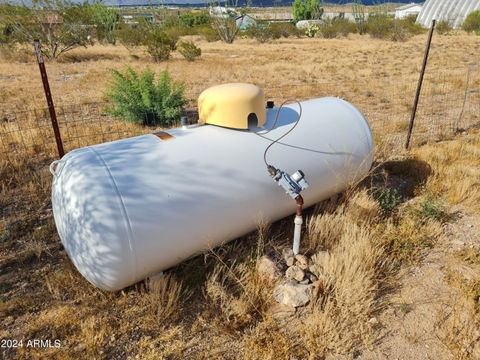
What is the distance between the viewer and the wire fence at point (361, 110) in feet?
22.3

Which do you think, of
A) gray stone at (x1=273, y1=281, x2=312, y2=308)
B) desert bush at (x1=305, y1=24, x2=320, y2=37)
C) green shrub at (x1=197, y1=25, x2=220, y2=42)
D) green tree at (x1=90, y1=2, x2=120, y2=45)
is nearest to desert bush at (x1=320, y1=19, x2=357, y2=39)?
desert bush at (x1=305, y1=24, x2=320, y2=37)

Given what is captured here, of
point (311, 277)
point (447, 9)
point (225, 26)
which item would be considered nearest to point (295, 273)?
point (311, 277)

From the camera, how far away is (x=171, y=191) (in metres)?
2.83

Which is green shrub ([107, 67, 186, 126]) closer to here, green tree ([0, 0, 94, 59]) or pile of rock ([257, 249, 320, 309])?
pile of rock ([257, 249, 320, 309])

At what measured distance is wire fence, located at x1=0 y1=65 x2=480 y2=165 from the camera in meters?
6.80

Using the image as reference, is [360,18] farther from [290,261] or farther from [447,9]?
[290,261]

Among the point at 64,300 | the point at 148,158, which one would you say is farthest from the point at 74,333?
the point at 148,158

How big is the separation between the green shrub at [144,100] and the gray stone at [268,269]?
508cm

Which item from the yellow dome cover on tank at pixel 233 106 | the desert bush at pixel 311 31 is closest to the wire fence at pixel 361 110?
the yellow dome cover on tank at pixel 233 106

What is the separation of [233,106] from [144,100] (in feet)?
16.4

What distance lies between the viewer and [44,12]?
68.3ft

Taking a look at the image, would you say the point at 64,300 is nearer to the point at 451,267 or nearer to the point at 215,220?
the point at 215,220

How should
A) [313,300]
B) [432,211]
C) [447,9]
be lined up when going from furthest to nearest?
1. [447,9]
2. [432,211]
3. [313,300]

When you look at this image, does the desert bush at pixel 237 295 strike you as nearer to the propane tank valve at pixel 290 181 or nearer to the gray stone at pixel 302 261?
the gray stone at pixel 302 261
